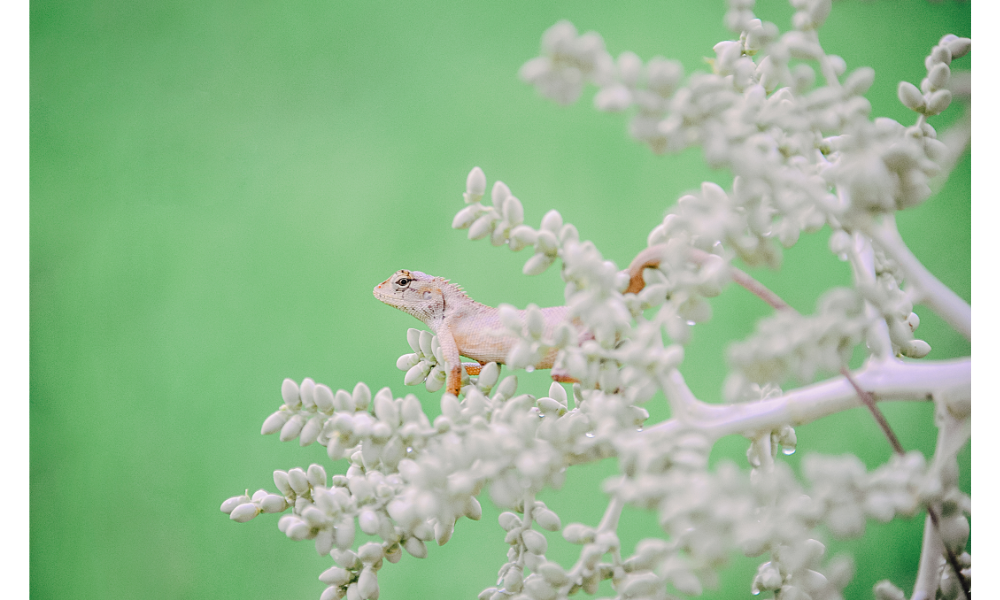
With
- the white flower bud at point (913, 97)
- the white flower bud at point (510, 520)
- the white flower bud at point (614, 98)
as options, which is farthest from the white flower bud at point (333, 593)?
the white flower bud at point (913, 97)

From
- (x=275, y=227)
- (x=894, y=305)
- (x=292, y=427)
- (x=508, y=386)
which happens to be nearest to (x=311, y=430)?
(x=292, y=427)

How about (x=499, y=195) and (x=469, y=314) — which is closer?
(x=499, y=195)

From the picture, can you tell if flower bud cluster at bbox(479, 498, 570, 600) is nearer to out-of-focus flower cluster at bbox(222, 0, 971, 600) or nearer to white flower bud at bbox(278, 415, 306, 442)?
out-of-focus flower cluster at bbox(222, 0, 971, 600)

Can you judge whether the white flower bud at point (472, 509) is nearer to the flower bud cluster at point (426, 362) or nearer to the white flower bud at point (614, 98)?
the flower bud cluster at point (426, 362)

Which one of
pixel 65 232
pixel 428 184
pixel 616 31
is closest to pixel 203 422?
pixel 65 232

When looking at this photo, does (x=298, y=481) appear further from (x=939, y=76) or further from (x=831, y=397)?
(x=939, y=76)

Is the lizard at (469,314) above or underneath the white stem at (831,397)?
above
